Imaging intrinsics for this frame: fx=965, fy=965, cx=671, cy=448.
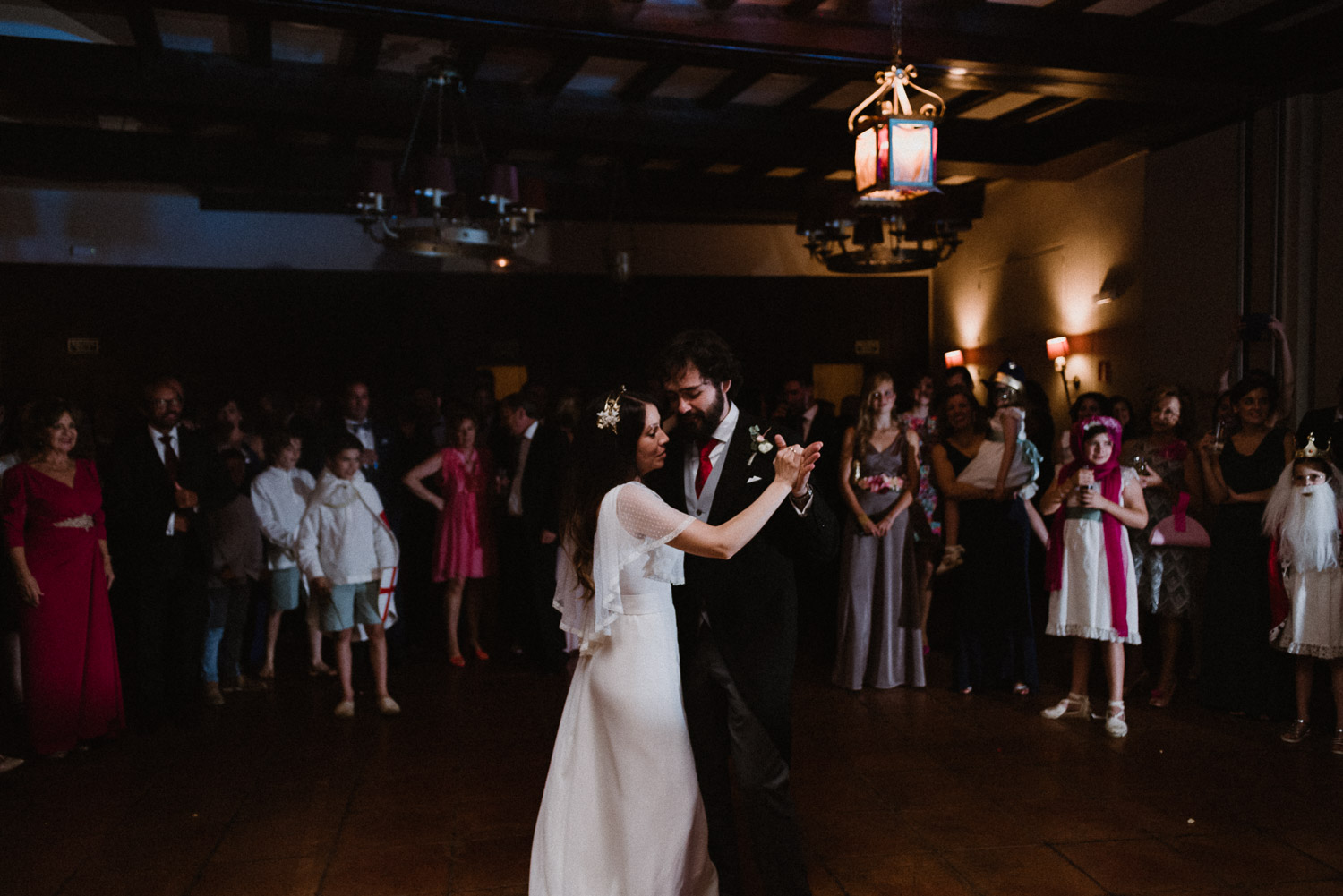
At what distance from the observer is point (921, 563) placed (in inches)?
220

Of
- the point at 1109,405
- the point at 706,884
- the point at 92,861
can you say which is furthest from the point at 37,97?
the point at 1109,405

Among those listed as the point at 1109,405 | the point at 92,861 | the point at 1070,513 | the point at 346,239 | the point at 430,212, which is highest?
the point at 346,239

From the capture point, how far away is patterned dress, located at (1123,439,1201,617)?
479 centimetres

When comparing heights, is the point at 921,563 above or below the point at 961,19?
below

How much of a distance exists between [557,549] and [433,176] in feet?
7.59

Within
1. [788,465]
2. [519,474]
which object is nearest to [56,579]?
[519,474]

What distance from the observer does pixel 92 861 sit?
10.5 feet

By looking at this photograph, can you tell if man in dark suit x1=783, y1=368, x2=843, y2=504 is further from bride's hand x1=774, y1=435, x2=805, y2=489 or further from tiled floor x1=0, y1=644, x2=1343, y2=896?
bride's hand x1=774, y1=435, x2=805, y2=489

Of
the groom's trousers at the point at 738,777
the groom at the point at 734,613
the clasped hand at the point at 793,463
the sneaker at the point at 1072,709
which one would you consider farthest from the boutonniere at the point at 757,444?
the sneaker at the point at 1072,709

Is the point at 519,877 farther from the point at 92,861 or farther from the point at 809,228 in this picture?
the point at 809,228

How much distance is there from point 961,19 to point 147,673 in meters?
5.73

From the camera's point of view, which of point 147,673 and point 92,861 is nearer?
point 92,861

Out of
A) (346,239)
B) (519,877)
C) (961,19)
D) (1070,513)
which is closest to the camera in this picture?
(519,877)

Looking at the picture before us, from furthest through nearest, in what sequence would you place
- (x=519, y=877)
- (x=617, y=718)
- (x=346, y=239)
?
(x=346, y=239)
(x=519, y=877)
(x=617, y=718)
